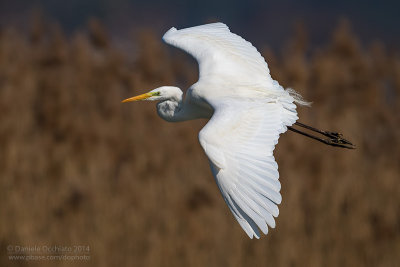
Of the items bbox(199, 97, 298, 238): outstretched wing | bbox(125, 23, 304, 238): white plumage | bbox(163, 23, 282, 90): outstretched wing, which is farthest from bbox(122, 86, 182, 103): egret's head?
bbox(199, 97, 298, 238): outstretched wing

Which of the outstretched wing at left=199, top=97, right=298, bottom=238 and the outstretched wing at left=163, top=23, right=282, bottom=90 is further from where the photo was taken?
the outstretched wing at left=163, top=23, right=282, bottom=90

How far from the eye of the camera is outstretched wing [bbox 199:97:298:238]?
2.43 metres

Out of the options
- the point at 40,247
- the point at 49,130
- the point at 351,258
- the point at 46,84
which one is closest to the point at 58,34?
the point at 46,84

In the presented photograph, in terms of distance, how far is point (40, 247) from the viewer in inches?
177

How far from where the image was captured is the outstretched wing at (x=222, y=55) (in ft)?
11.1

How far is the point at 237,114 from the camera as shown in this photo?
9.27ft

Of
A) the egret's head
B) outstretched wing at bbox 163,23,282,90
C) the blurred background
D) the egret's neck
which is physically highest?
outstretched wing at bbox 163,23,282,90

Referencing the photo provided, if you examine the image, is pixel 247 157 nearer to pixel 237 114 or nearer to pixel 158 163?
pixel 237 114

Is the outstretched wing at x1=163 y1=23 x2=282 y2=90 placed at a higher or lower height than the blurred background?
higher

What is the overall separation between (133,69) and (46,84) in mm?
931

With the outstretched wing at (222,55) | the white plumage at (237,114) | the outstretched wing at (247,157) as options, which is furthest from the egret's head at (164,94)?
the outstretched wing at (247,157)

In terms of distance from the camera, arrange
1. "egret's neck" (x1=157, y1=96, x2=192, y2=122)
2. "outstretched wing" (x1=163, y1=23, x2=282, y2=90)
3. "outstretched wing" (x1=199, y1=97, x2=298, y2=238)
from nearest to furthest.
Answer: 1. "outstretched wing" (x1=199, y1=97, x2=298, y2=238)
2. "outstretched wing" (x1=163, y1=23, x2=282, y2=90)
3. "egret's neck" (x1=157, y1=96, x2=192, y2=122)

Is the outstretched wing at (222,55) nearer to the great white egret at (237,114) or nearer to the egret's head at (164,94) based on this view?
the great white egret at (237,114)

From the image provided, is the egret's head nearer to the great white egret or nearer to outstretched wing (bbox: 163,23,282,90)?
the great white egret
